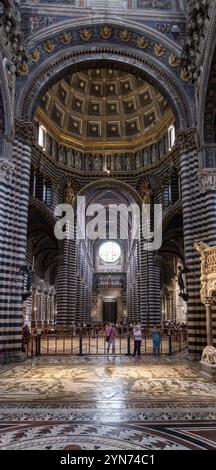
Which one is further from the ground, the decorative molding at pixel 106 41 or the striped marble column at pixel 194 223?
the decorative molding at pixel 106 41

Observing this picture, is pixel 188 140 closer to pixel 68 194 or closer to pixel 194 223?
pixel 194 223

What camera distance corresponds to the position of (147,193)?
31.7 metres

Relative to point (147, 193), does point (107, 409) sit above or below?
below

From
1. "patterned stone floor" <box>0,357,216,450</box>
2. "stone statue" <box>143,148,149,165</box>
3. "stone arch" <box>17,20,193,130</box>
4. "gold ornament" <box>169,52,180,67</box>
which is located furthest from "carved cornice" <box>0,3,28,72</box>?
"stone statue" <box>143,148,149,165</box>

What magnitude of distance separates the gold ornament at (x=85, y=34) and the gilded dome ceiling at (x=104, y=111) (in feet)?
32.9

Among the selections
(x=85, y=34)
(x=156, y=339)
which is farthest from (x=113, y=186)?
(x=156, y=339)

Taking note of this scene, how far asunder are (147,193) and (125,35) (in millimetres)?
14801

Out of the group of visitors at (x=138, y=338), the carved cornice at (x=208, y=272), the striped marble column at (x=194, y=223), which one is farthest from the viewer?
the group of visitors at (x=138, y=338)

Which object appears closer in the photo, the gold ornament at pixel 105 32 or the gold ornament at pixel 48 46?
the gold ornament at pixel 48 46

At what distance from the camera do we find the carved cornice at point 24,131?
53.6 feet

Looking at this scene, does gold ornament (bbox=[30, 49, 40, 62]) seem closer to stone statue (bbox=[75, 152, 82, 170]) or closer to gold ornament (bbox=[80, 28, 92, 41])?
gold ornament (bbox=[80, 28, 92, 41])

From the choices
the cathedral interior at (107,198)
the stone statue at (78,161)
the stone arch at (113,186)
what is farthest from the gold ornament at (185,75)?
the stone statue at (78,161)

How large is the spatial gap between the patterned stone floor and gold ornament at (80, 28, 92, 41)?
16062mm

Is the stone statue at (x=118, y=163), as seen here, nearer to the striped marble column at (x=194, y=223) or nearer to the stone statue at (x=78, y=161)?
the stone statue at (x=78, y=161)
